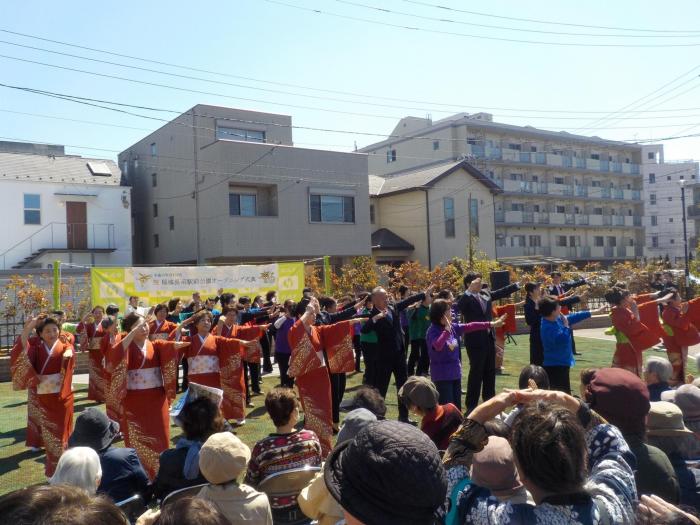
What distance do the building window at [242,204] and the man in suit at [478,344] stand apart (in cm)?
1760

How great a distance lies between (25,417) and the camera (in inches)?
364

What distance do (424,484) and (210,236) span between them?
2376 cm

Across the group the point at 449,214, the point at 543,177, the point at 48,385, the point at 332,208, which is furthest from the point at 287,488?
the point at 543,177

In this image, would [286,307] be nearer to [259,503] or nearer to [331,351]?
[331,351]

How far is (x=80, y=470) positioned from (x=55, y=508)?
1.70 m

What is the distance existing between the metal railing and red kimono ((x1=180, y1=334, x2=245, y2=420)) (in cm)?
1800

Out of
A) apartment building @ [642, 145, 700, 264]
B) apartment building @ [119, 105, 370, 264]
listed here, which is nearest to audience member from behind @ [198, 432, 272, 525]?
apartment building @ [119, 105, 370, 264]

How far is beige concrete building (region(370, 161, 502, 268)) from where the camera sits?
31.1m

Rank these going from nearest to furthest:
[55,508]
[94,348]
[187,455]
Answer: [55,508] → [187,455] → [94,348]

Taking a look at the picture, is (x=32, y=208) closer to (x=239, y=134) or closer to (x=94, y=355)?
(x=239, y=134)

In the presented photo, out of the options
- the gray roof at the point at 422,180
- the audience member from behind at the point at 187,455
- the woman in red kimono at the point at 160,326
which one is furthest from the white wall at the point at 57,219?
the audience member from behind at the point at 187,455

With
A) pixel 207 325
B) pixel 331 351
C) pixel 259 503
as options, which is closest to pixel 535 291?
pixel 331 351

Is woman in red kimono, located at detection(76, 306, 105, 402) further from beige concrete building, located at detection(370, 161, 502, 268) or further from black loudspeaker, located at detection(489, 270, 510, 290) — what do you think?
beige concrete building, located at detection(370, 161, 502, 268)

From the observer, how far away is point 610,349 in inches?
584
